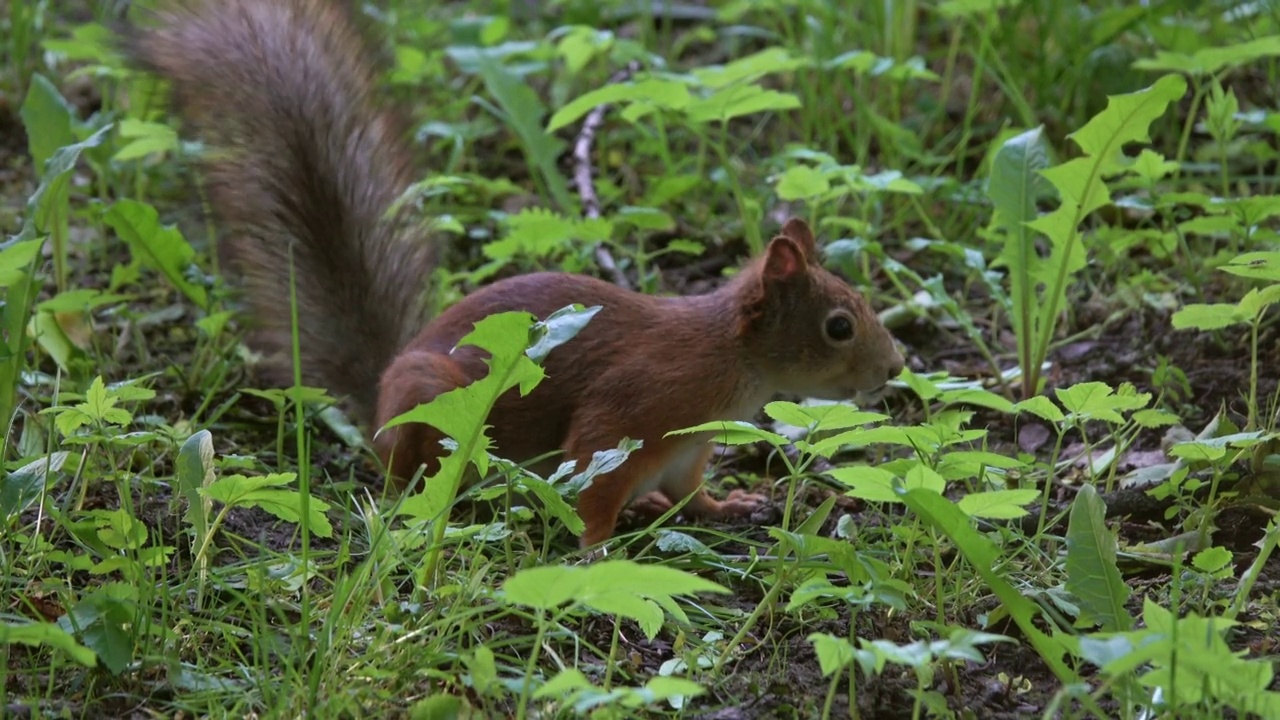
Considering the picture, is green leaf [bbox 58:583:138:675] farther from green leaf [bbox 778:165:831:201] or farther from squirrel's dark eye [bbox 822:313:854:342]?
green leaf [bbox 778:165:831:201]

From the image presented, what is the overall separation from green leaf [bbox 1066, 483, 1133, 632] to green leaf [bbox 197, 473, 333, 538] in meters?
1.01

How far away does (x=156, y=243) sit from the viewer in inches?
116

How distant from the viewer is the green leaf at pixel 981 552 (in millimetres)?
1668

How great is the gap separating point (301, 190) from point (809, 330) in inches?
41.2

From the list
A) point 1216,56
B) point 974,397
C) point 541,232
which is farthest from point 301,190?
point 1216,56

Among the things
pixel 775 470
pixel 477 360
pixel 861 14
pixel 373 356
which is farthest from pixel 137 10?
pixel 861 14

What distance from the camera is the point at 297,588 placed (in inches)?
77.7

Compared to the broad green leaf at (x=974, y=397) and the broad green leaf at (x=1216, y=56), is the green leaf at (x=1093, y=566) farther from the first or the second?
the broad green leaf at (x=1216, y=56)

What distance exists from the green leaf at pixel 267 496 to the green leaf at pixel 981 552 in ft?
2.62

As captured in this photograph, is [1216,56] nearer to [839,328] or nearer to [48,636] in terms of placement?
[839,328]

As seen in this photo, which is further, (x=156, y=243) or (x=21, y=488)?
(x=156, y=243)

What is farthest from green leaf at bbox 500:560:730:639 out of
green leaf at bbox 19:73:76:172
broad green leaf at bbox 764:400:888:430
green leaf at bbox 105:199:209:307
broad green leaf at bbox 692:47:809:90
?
green leaf at bbox 19:73:76:172

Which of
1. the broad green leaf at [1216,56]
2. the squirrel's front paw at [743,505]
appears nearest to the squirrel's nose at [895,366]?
the squirrel's front paw at [743,505]

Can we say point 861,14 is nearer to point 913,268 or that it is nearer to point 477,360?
point 913,268
